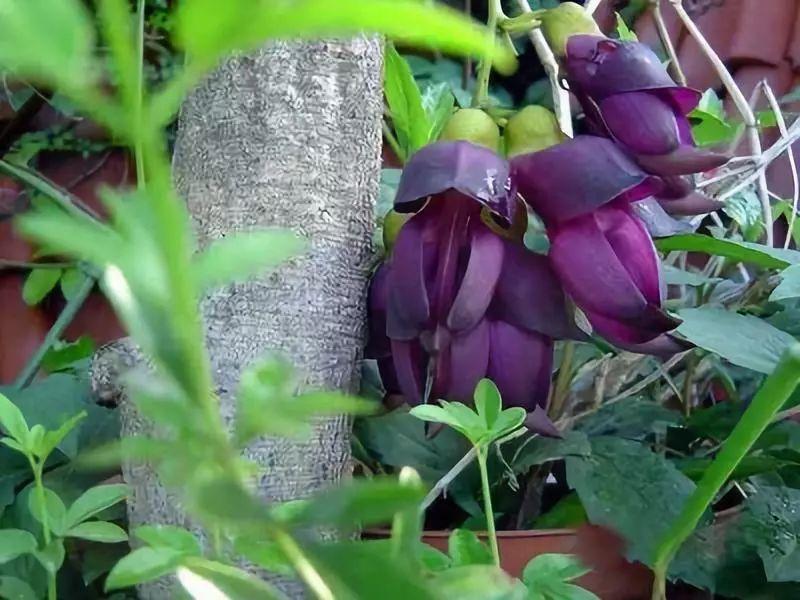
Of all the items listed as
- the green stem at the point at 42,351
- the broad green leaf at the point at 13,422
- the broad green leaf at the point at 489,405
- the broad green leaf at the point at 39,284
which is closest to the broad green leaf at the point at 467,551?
the broad green leaf at the point at 489,405

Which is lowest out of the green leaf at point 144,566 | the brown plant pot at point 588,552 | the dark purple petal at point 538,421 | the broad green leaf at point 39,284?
the brown plant pot at point 588,552

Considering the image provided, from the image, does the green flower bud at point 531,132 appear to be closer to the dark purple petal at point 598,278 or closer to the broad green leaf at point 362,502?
the dark purple petal at point 598,278

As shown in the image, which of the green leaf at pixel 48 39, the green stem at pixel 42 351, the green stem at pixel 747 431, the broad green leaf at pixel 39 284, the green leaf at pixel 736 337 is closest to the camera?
the green leaf at pixel 48 39

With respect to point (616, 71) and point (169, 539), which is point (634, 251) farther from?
point (169, 539)

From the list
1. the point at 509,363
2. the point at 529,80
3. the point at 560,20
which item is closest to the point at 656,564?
the point at 509,363

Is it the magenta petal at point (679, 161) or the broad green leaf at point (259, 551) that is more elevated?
the magenta petal at point (679, 161)

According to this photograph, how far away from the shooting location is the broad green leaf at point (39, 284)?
0.98 m

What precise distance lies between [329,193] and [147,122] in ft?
0.84

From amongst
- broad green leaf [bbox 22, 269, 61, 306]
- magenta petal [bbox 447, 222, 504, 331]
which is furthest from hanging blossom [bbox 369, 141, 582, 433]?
broad green leaf [bbox 22, 269, 61, 306]

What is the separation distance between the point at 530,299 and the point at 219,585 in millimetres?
→ 196

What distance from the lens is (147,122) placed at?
8cm

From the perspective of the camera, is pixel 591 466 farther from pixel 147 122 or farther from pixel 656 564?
pixel 147 122

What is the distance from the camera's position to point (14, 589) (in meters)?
0.28

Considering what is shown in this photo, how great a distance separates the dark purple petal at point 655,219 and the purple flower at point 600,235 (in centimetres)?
2
